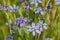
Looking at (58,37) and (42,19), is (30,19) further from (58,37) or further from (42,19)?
(58,37)

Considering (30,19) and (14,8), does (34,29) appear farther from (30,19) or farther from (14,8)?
(14,8)

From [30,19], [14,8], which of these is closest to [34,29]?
[30,19]

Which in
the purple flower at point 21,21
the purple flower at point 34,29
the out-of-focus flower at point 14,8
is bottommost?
the purple flower at point 34,29

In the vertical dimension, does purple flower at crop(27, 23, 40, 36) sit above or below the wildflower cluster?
below

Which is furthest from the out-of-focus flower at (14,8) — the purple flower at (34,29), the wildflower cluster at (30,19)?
the purple flower at (34,29)

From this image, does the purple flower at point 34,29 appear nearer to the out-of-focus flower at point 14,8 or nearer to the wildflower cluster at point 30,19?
the wildflower cluster at point 30,19

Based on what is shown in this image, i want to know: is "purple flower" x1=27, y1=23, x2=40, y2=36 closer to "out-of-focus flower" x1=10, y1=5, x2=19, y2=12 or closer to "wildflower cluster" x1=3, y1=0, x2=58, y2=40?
"wildflower cluster" x1=3, y1=0, x2=58, y2=40

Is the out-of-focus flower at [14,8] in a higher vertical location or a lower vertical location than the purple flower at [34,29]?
higher

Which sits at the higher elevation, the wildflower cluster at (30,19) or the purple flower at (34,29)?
the wildflower cluster at (30,19)

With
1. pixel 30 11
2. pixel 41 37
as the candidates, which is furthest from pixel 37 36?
pixel 30 11

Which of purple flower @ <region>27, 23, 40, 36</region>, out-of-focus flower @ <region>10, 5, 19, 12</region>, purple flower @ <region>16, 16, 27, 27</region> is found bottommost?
purple flower @ <region>27, 23, 40, 36</region>

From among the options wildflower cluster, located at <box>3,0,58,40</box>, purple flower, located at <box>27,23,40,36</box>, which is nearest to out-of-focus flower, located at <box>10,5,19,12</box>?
wildflower cluster, located at <box>3,0,58,40</box>
